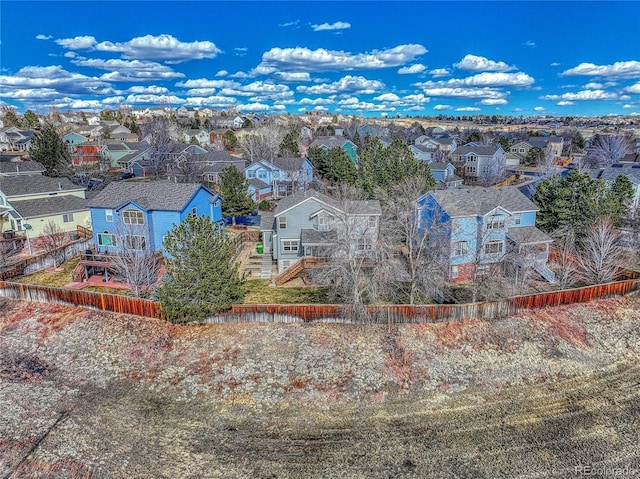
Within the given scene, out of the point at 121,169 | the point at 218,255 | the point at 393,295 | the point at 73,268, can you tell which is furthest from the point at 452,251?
the point at 121,169

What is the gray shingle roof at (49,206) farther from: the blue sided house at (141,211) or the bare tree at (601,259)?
the bare tree at (601,259)

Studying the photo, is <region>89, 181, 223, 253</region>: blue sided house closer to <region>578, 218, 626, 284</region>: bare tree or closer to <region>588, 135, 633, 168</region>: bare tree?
<region>578, 218, 626, 284</region>: bare tree

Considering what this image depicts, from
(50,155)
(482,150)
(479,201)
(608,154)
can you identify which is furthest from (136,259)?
(608,154)

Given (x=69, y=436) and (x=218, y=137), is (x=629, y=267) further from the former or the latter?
(x=218, y=137)

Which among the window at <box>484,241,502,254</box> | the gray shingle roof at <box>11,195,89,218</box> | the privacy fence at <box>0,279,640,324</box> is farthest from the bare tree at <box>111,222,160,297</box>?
the window at <box>484,241,502,254</box>

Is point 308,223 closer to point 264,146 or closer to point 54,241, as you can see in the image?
point 54,241

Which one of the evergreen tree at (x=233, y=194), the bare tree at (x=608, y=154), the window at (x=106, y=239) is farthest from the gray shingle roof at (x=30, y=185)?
the bare tree at (x=608, y=154)
